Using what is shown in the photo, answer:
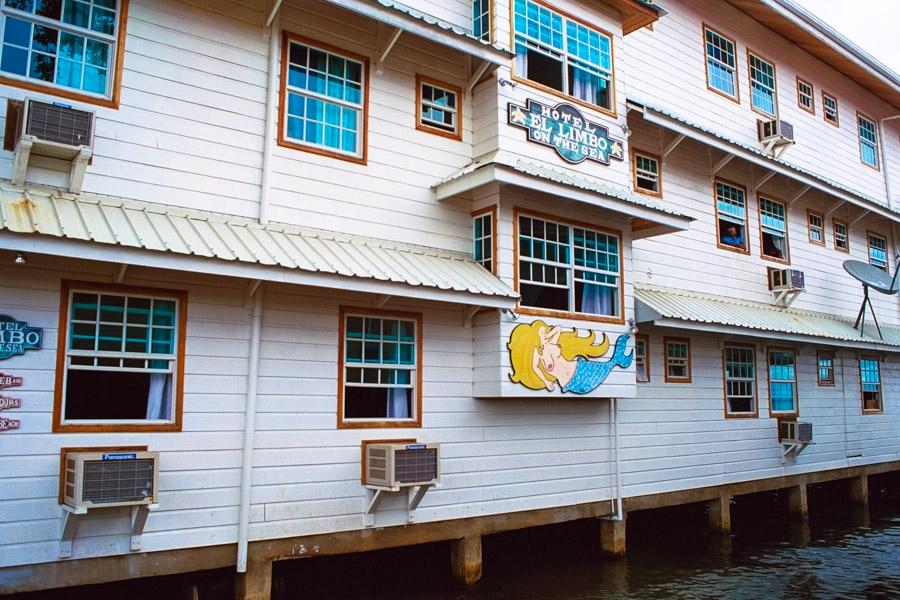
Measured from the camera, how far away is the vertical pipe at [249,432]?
8062 millimetres

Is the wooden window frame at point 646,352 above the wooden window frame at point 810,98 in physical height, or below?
below

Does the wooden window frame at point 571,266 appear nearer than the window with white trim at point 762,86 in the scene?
Yes

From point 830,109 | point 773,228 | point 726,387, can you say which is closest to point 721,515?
point 726,387

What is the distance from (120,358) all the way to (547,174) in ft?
19.7

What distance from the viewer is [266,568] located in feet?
27.2

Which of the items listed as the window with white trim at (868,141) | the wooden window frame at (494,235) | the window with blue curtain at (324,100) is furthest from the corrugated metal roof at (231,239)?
the window with white trim at (868,141)

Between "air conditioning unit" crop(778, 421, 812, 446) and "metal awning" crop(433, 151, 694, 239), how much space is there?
5790 millimetres

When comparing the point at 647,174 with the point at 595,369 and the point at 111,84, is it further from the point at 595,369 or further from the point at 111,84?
the point at 111,84

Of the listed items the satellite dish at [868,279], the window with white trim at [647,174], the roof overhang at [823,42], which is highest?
the roof overhang at [823,42]

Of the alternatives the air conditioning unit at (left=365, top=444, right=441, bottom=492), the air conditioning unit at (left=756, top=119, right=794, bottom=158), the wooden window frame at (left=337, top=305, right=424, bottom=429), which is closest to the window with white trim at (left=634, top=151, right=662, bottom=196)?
the air conditioning unit at (left=756, top=119, right=794, bottom=158)

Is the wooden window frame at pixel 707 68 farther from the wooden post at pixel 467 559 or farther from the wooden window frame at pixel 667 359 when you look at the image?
the wooden post at pixel 467 559

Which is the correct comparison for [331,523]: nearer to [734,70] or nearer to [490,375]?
[490,375]

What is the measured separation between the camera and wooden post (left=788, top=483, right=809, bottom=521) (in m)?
16.1

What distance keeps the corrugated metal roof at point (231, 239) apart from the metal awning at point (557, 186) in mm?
1118
